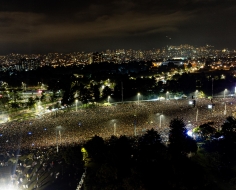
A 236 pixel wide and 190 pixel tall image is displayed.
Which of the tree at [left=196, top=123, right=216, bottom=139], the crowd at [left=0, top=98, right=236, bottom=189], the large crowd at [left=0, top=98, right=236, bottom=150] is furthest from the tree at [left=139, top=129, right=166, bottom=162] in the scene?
the tree at [left=196, top=123, right=216, bottom=139]

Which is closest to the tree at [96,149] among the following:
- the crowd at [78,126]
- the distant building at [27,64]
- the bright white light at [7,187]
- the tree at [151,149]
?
the crowd at [78,126]

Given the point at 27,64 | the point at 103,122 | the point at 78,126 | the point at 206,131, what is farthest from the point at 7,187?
the point at 27,64

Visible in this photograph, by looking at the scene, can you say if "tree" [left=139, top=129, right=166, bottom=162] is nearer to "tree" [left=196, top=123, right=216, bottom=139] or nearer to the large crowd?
the large crowd

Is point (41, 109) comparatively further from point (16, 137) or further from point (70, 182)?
point (70, 182)

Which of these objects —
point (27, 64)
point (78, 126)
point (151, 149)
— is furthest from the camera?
point (27, 64)

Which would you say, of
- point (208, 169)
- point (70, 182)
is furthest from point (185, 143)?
point (70, 182)

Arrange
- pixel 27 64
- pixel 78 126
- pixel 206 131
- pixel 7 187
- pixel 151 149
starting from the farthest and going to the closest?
pixel 27 64
pixel 78 126
pixel 206 131
pixel 151 149
pixel 7 187

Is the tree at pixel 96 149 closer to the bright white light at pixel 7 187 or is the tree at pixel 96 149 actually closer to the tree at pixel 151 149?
the tree at pixel 151 149

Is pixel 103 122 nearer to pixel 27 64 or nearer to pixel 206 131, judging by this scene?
pixel 206 131

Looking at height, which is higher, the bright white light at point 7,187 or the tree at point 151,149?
the tree at point 151,149

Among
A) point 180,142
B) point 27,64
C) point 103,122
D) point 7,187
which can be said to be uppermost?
point 27,64
